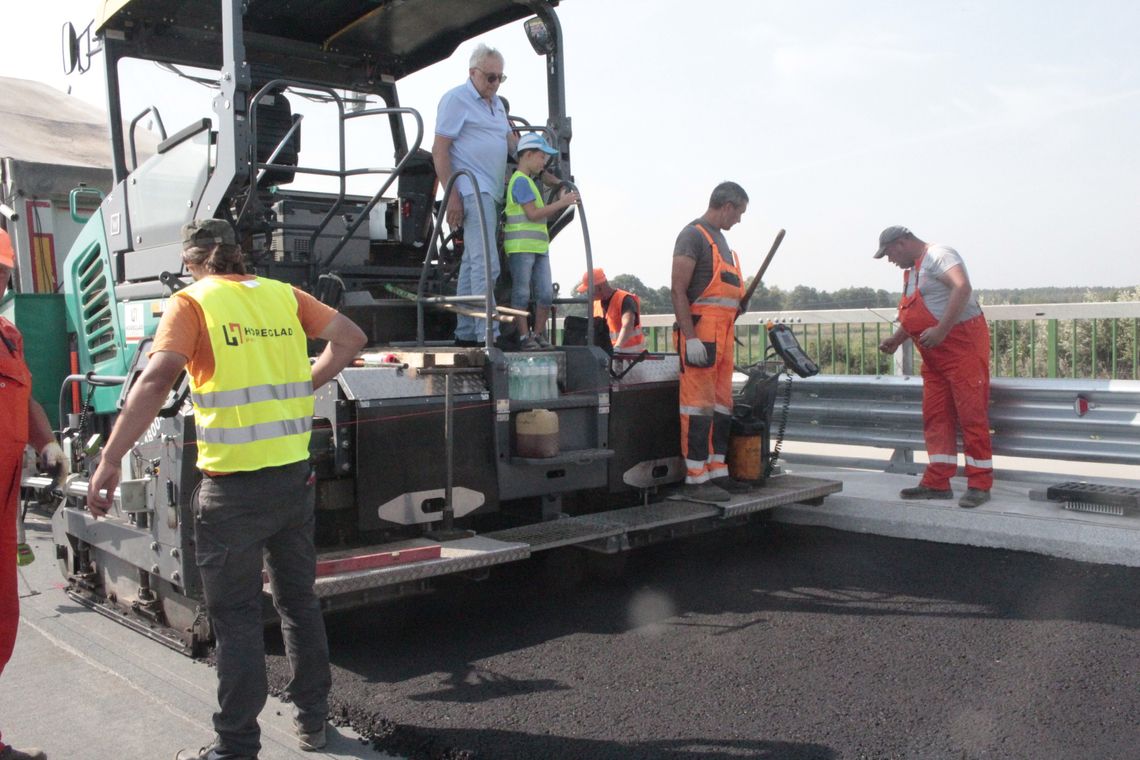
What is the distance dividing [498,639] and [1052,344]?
16.4 feet

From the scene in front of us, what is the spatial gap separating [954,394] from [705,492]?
5.64 feet

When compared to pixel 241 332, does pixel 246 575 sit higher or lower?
lower

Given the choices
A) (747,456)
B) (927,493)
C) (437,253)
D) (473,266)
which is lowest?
(927,493)

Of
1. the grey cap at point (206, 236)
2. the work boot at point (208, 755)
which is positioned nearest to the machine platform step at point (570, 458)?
the grey cap at point (206, 236)

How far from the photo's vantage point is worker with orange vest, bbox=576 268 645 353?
8172 mm

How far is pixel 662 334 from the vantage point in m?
9.56

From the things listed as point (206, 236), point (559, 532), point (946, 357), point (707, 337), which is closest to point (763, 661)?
point (559, 532)

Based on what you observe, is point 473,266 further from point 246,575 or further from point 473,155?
point 246,575

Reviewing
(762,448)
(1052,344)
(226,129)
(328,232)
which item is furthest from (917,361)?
(226,129)

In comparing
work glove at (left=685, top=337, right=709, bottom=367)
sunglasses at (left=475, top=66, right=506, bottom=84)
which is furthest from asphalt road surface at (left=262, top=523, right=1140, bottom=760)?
sunglasses at (left=475, top=66, right=506, bottom=84)

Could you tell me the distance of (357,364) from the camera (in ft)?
15.9

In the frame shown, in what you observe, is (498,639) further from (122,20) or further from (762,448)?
(122,20)

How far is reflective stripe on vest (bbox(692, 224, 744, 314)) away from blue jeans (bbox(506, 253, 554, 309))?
858 mm

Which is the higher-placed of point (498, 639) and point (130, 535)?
point (130, 535)
